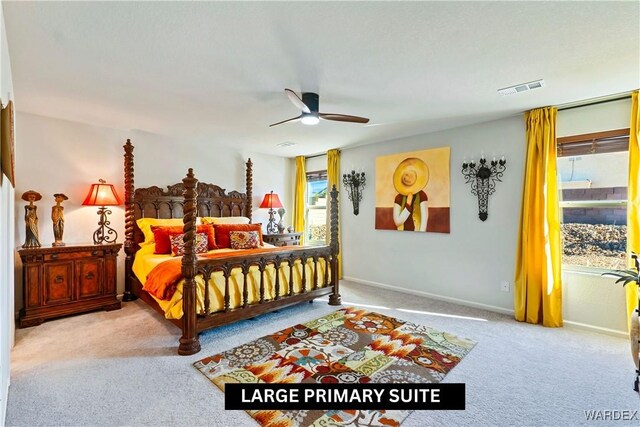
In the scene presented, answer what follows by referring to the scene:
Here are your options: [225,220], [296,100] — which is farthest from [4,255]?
[225,220]

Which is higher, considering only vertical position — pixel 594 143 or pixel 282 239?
pixel 594 143

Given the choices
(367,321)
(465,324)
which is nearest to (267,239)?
(367,321)

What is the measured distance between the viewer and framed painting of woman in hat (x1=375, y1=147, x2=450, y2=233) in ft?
13.6

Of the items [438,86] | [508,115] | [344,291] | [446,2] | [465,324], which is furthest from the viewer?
[344,291]

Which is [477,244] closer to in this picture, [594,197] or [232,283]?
[594,197]

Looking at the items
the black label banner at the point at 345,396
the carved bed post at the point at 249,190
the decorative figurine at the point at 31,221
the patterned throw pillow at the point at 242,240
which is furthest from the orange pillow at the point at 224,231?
the black label banner at the point at 345,396

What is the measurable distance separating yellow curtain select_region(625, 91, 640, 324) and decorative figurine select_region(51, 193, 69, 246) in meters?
5.99

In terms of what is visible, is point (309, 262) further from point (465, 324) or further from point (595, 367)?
point (595, 367)

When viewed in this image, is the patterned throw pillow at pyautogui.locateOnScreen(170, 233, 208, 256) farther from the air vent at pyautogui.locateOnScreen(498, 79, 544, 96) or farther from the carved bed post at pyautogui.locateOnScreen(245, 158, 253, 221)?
the air vent at pyautogui.locateOnScreen(498, 79, 544, 96)

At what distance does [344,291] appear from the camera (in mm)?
4590

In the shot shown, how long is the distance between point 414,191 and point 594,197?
1.97 meters

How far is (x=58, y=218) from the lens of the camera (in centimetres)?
351

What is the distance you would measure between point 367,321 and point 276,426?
5.75 ft

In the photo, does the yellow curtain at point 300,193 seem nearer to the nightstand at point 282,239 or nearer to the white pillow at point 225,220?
the nightstand at point 282,239
